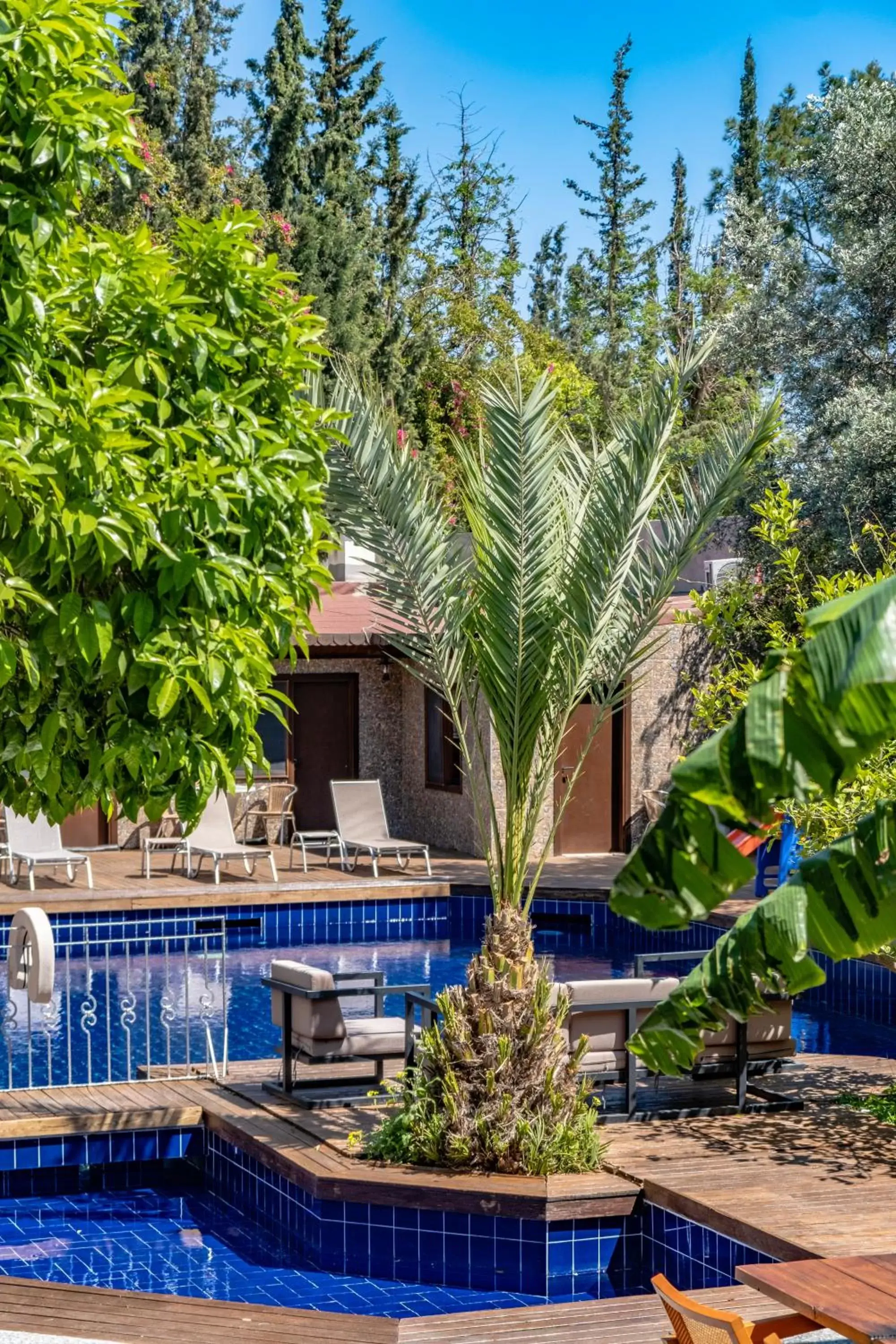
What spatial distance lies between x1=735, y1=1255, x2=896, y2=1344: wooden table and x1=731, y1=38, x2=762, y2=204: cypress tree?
1655 inches

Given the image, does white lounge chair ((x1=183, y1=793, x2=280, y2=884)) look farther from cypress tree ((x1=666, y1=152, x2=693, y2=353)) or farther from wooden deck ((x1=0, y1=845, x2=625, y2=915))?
cypress tree ((x1=666, y1=152, x2=693, y2=353))

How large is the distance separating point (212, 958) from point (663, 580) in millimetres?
9426

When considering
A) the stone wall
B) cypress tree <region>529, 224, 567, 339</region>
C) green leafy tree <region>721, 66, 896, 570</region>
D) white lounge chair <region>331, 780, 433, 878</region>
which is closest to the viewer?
green leafy tree <region>721, 66, 896, 570</region>

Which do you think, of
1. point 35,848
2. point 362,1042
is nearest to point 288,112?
point 35,848

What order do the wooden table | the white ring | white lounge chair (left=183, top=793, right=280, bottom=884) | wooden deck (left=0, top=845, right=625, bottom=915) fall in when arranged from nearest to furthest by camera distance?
the wooden table < the white ring < wooden deck (left=0, top=845, right=625, bottom=915) < white lounge chair (left=183, top=793, right=280, bottom=884)

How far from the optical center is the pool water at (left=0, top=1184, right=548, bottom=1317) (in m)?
7.81

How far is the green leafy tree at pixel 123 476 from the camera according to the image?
13.9 ft

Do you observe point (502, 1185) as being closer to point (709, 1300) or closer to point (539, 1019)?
point (539, 1019)

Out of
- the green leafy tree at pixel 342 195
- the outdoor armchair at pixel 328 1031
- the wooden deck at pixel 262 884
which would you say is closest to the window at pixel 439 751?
the wooden deck at pixel 262 884

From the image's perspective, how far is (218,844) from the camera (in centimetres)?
1891

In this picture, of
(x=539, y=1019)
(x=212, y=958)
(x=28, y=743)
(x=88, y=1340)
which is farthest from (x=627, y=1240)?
(x=212, y=958)

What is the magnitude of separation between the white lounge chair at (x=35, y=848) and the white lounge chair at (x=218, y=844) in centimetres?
126

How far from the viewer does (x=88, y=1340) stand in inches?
246

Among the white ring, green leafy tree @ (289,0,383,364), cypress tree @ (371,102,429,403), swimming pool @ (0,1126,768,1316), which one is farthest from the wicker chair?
cypress tree @ (371,102,429,403)
